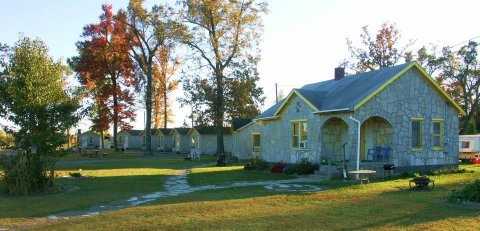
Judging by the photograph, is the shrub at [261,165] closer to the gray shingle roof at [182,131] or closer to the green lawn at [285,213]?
the green lawn at [285,213]

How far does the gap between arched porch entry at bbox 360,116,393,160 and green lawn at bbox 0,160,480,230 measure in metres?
7.42

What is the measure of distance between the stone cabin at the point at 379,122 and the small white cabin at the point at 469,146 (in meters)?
11.1

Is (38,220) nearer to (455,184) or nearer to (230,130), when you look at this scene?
(455,184)

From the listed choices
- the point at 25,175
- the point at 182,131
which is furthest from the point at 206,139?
the point at 25,175

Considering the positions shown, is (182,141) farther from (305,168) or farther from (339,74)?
(305,168)

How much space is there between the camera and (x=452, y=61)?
167ft

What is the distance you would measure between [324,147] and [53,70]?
43.1 feet

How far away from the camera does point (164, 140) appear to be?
6756 cm

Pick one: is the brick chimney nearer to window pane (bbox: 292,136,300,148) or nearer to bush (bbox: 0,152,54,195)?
→ window pane (bbox: 292,136,300,148)

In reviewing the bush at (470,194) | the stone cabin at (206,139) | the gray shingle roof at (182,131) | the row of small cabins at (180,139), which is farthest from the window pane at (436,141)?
the gray shingle roof at (182,131)

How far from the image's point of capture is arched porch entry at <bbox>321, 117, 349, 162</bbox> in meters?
23.9

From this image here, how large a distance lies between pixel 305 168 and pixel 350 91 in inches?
177

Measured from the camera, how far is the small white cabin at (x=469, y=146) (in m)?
34.2

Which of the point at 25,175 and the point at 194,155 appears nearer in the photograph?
the point at 25,175
